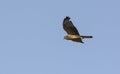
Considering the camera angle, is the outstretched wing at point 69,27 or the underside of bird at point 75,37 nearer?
the underside of bird at point 75,37

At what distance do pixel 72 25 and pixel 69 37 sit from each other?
123cm

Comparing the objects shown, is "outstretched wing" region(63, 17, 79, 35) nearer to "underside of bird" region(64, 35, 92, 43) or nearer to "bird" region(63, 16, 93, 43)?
"bird" region(63, 16, 93, 43)

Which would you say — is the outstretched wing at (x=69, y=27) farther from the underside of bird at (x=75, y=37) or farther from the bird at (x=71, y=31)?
the underside of bird at (x=75, y=37)

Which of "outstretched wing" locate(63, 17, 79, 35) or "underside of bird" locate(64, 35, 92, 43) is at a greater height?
"outstretched wing" locate(63, 17, 79, 35)

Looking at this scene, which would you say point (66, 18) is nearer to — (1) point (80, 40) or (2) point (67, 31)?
(2) point (67, 31)

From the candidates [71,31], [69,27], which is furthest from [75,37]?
[69,27]

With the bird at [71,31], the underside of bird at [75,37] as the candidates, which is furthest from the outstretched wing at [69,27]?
the underside of bird at [75,37]

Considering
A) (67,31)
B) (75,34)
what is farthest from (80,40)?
(67,31)

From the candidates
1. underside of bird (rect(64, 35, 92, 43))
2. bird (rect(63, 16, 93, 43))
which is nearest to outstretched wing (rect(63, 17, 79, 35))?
bird (rect(63, 16, 93, 43))

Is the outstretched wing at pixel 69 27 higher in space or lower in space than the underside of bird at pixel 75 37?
higher

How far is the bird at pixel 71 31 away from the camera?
1553 cm

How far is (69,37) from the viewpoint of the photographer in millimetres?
16016

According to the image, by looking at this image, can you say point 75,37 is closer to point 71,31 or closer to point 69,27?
point 71,31

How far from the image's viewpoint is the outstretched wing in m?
15.6
